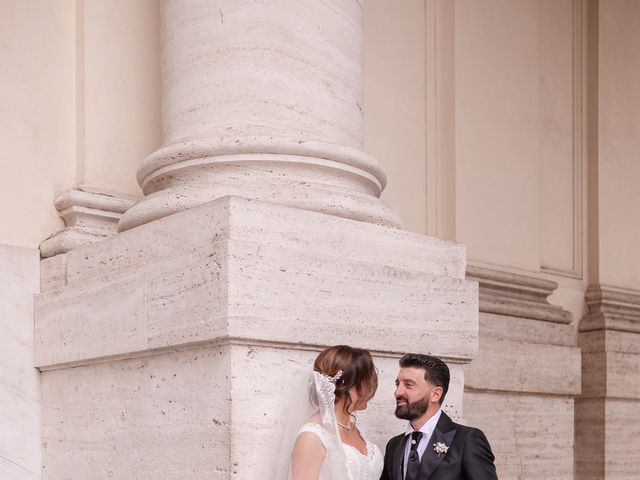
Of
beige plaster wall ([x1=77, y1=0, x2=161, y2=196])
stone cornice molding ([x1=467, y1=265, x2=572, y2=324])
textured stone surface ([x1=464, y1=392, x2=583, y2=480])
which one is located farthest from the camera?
stone cornice molding ([x1=467, y1=265, x2=572, y2=324])

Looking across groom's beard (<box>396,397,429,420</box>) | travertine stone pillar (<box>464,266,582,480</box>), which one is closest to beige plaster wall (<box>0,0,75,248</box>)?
groom's beard (<box>396,397,429,420</box>)

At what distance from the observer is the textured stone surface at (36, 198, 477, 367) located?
418cm

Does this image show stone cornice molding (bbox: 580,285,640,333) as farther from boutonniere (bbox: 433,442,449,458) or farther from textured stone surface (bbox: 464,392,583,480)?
boutonniere (bbox: 433,442,449,458)

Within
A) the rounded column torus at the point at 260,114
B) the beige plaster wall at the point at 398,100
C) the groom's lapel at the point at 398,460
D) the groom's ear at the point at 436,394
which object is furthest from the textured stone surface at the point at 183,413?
the beige plaster wall at the point at 398,100

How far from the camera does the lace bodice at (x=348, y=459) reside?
13.4ft

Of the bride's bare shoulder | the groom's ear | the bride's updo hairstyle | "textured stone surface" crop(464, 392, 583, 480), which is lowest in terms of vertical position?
"textured stone surface" crop(464, 392, 583, 480)

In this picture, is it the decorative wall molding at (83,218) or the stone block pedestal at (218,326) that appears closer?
the stone block pedestal at (218,326)

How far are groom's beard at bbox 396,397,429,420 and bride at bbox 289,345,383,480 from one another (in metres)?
0.19

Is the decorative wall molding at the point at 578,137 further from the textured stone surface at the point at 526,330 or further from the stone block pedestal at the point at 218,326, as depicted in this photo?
the stone block pedestal at the point at 218,326

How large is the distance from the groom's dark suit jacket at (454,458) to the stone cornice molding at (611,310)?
4.34 metres

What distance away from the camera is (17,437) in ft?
16.6

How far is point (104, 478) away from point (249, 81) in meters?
1.96

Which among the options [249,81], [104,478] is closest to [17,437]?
[104,478]

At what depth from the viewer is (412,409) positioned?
436 centimetres
